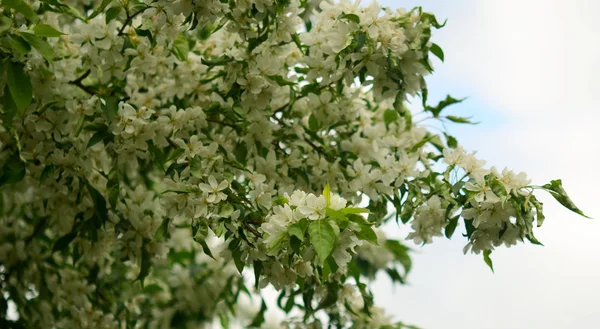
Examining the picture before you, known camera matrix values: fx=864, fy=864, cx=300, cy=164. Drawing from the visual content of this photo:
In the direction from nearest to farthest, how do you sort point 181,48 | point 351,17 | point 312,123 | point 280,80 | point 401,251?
point 351,17, point 280,80, point 181,48, point 312,123, point 401,251

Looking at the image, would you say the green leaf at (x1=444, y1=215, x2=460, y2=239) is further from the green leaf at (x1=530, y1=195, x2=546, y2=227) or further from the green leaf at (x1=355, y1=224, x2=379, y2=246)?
the green leaf at (x1=355, y1=224, x2=379, y2=246)

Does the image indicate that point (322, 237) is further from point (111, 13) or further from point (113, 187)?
point (111, 13)

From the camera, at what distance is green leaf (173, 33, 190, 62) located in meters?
2.75

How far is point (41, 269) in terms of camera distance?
3176 millimetres

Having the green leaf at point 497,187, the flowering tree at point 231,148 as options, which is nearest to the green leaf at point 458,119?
the flowering tree at point 231,148

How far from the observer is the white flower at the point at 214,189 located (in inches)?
88.0

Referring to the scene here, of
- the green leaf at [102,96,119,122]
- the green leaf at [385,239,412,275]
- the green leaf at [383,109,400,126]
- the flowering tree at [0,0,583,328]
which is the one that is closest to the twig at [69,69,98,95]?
the flowering tree at [0,0,583,328]

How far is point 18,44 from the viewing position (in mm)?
2205

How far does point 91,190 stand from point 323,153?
789 millimetres

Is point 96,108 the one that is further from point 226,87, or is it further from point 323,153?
point 323,153

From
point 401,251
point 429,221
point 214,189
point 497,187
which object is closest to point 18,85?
point 214,189

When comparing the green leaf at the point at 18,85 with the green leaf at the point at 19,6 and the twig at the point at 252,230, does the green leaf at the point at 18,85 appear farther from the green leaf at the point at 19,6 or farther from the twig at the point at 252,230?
the twig at the point at 252,230

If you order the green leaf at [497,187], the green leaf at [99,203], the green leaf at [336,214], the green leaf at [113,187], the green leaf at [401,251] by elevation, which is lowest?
the green leaf at [99,203]

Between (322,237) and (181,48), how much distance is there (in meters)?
1.10
